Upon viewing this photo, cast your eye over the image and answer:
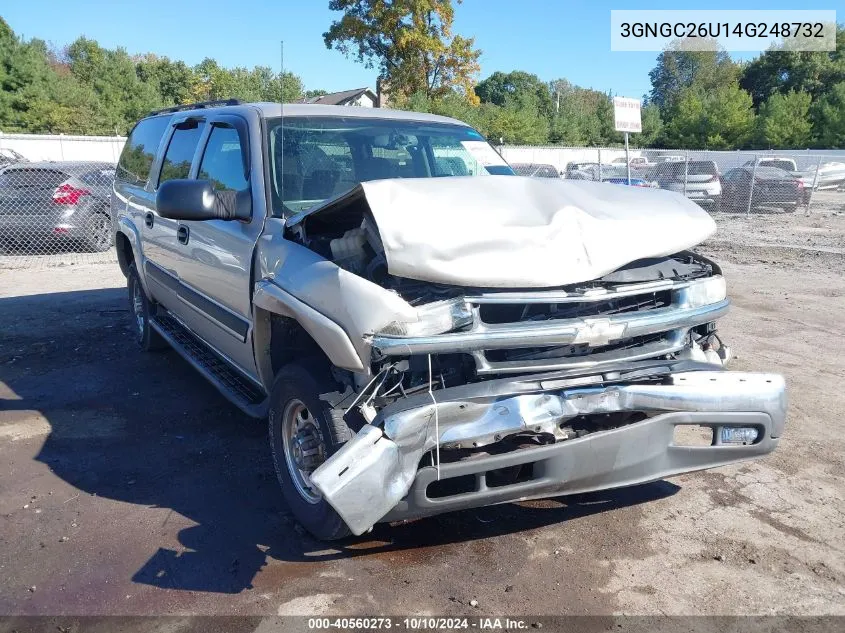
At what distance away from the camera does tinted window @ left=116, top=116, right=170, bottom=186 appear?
5906 mm

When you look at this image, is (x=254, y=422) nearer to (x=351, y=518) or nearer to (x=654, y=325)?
(x=351, y=518)

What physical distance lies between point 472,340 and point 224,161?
243 cm

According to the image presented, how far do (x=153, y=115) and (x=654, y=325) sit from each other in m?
5.15

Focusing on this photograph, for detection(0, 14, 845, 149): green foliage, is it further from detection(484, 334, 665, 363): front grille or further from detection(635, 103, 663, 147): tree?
detection(484, 334, 665, 363): front grille

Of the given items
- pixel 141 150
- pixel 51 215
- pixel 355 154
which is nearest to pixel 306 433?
pixel 355 154

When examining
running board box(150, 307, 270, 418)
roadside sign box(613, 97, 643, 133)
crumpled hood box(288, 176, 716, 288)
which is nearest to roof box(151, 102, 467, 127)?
crumpled hood box(288, 176, 716, 288)

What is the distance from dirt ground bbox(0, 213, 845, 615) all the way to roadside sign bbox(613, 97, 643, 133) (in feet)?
29.9

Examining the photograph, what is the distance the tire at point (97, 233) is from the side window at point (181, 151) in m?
7.66

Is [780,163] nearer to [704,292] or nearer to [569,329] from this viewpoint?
Result: [704,292]

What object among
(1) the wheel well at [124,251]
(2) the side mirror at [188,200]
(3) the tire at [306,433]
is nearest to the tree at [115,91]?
(1) the wheel well at [124,251]

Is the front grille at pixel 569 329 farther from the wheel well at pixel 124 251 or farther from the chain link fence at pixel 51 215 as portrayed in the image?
the chain link fence at pixel 51 215

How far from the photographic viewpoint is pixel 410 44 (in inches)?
1340

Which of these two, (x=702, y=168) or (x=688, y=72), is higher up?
(x=688, y=72)

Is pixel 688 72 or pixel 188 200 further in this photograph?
pixel 688 72
